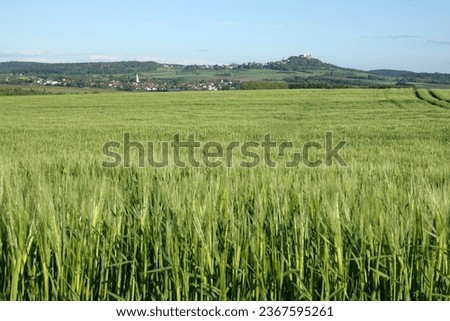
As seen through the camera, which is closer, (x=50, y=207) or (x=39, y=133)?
(x=50, y=207)

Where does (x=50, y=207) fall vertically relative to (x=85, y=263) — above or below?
above

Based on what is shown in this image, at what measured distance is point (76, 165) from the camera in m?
5.55

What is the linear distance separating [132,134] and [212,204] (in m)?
13.2

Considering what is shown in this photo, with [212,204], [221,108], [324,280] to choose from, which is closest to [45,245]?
[212,204]

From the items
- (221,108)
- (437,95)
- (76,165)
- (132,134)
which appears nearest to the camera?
(76,165)

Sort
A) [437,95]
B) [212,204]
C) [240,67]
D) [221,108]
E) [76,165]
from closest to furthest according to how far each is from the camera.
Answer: [212,204], [76,165], [221,108], [437,95], [240,67]

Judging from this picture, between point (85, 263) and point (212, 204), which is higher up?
point (212, 204)

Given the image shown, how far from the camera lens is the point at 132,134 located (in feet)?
50.8

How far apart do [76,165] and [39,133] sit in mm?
10754

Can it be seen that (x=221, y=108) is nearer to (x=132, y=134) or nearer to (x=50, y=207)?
(x=132, y=134)

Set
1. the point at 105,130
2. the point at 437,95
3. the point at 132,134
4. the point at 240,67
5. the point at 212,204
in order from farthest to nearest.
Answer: the point at 240,67, the point at 437,95, the point at 105,130, the point at 132,134, the point at 212,204

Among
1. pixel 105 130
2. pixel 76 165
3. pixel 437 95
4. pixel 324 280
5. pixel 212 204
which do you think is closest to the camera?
pixel 324 280

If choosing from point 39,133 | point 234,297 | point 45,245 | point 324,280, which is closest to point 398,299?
point 324,280

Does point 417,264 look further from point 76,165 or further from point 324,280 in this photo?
point 76,165
